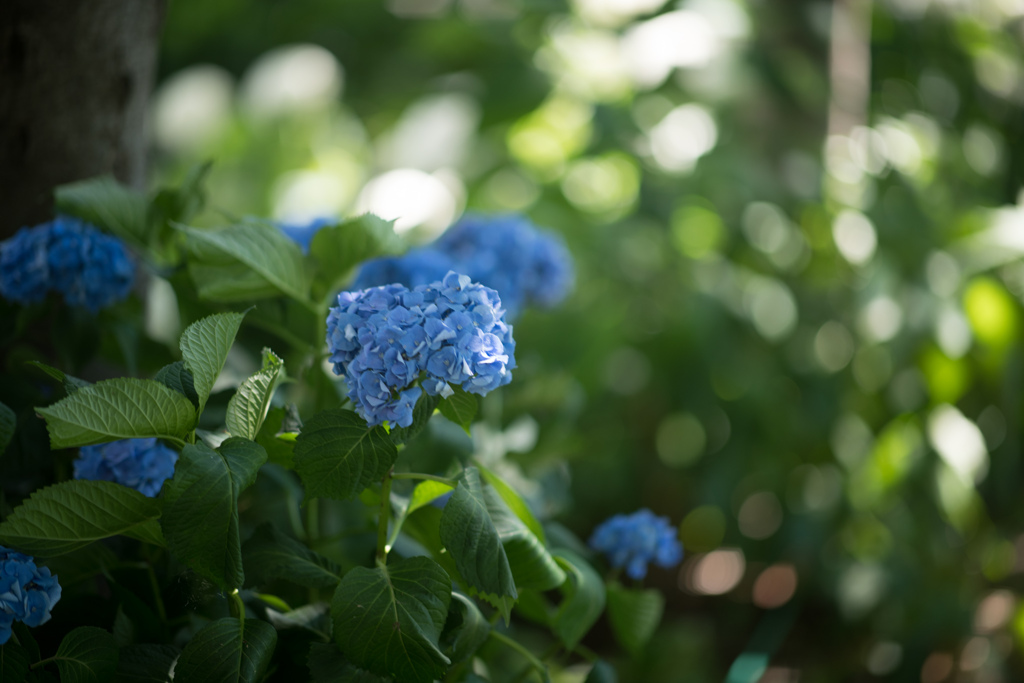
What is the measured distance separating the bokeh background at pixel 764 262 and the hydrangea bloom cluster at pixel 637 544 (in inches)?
15.0

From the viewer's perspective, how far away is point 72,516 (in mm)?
418

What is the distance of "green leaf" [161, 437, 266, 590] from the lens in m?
0.39

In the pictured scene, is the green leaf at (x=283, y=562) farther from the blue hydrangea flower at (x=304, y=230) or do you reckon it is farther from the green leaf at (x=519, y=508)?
the blue hydrangea flower at (x=304, y=230)

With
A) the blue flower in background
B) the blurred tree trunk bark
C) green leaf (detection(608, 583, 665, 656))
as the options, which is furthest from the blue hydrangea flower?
green leaf (detection(608, 583, 665, 656))

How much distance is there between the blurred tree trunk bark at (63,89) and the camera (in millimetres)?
680

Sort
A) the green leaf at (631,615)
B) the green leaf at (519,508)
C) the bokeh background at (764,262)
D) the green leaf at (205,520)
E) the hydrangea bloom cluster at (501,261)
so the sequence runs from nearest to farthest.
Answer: the green leaf at (205,520) < the green leaf at (519,508) < the green leaf at (631,615) < the hydrangea bloom cluster at (501,261) < the bokeh background at (764,262)

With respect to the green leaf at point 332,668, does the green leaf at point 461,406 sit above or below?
above

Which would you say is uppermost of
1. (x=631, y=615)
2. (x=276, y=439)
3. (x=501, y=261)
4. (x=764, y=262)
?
(x=276, y=439)

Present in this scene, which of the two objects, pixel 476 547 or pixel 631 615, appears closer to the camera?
pixel 476 547

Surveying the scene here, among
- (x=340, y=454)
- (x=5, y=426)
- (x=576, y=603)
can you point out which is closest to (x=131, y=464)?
(x=5, y=426)

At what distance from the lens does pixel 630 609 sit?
60 centimetres

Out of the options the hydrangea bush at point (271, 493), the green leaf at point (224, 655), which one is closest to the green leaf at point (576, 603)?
the hydrangea bush at point (271, 493)

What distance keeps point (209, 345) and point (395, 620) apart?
197 mm

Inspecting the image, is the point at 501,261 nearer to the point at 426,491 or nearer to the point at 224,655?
the point at 426,491
